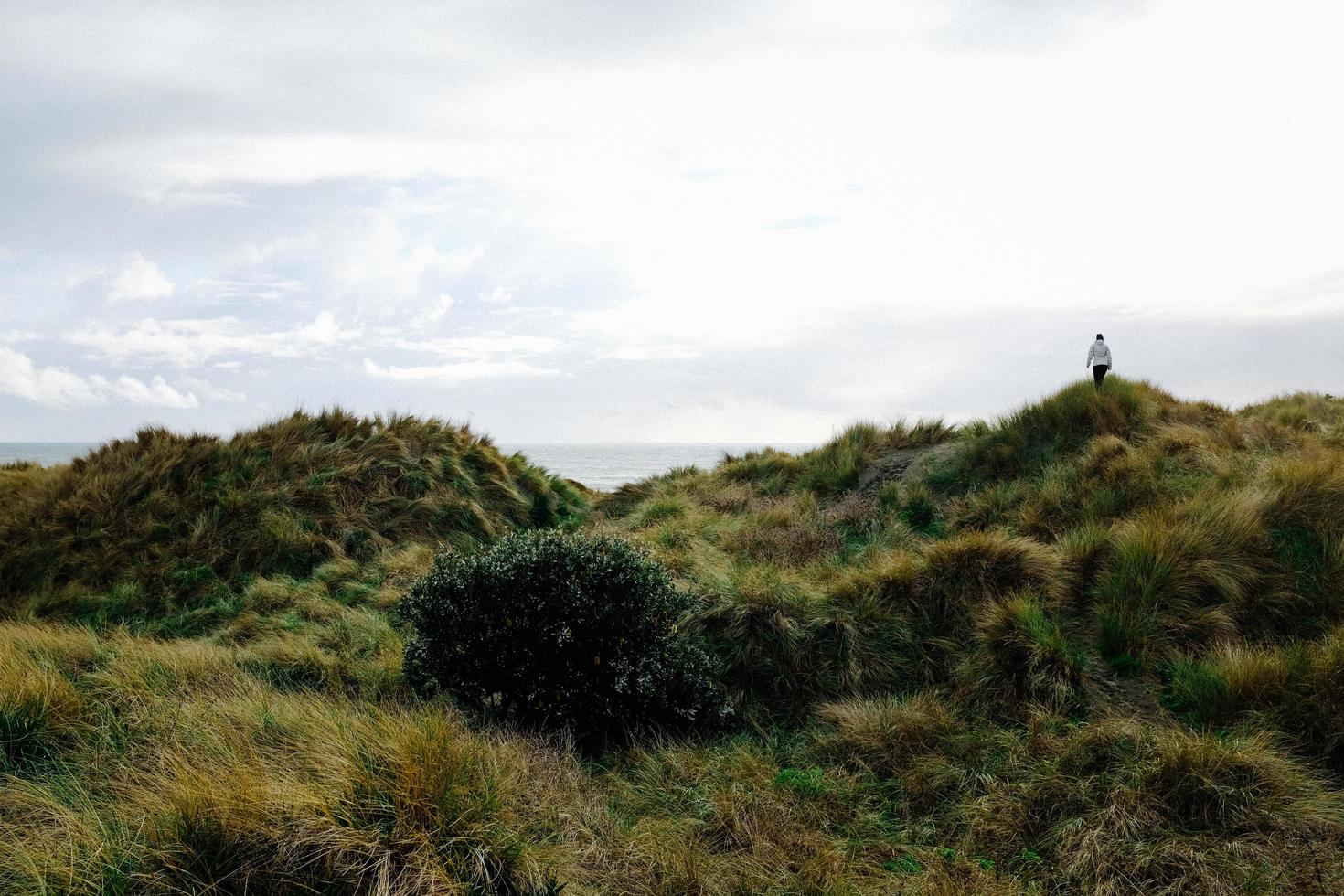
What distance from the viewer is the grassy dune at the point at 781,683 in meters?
3.73

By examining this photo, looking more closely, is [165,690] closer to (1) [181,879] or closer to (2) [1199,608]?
(1) [181,879]

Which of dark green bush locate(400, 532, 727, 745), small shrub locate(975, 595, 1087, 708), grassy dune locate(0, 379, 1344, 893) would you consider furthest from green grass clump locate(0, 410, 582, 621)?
small shrub locate(975, 595, 1087, 708)

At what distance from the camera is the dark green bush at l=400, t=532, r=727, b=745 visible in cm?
597

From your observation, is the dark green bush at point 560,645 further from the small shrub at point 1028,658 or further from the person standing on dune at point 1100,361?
the person standing on dune at point 1100,361

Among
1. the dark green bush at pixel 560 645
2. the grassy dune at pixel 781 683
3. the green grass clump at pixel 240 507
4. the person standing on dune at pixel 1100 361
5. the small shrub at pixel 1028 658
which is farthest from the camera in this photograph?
the person standing on dune at pixel 1100 361

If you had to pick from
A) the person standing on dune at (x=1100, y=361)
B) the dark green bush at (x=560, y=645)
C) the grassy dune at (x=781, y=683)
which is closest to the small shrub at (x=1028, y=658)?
the grassy dune at (x=781, y=683)

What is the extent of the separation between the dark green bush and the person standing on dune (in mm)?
8712

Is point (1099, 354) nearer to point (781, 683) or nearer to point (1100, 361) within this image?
point (1100, 361)

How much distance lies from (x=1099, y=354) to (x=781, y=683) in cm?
814

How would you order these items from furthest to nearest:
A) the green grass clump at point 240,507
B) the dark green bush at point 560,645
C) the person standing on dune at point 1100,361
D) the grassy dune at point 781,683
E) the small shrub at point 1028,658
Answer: the person standing on dune at point 1100,361, the green grass clump at point 240,507, the small shrub at point 1028,658, the dark green bush at point 560,645, the grassy dune at point 781,683

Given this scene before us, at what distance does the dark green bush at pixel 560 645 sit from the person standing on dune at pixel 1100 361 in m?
8.71

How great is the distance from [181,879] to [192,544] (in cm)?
923

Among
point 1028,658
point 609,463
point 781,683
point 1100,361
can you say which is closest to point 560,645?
point 781,683

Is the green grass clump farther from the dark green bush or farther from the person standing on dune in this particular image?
the person standing on dune
